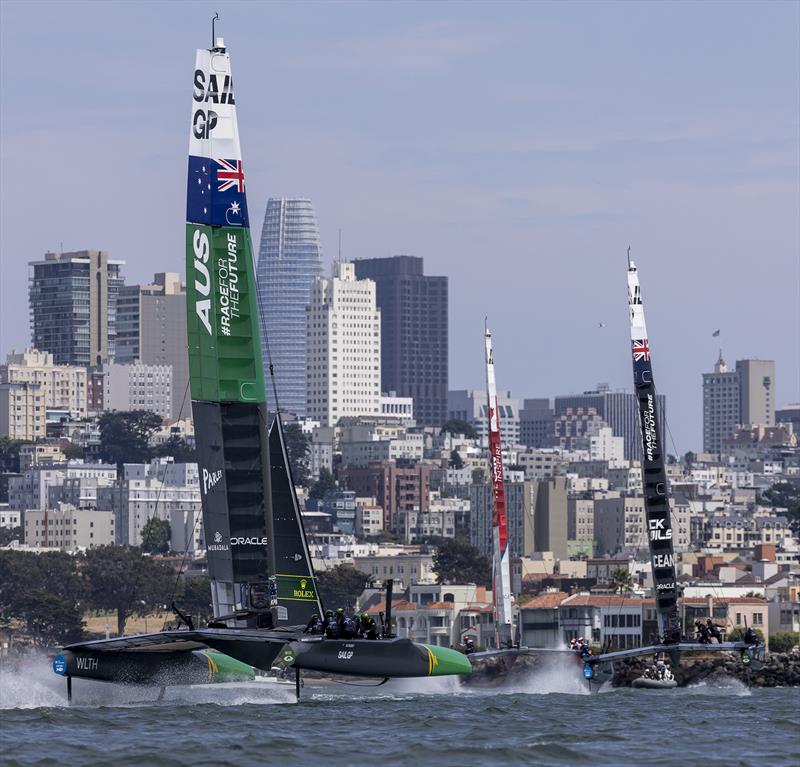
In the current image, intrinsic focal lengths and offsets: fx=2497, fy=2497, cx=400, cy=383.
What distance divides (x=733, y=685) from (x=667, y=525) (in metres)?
9.14

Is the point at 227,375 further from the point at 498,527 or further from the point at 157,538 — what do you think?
the point at 157,538

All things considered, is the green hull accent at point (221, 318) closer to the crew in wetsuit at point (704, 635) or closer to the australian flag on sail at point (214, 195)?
the australian flag on sail at point (214, 195)

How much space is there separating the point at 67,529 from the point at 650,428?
130 meters

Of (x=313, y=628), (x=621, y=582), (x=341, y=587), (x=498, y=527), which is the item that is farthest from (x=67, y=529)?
(x=313, y=628)

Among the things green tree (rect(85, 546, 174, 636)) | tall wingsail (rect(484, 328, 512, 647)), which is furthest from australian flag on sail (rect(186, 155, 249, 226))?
green tree (rect(85, 546, 174, 636))

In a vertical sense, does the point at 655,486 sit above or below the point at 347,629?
above

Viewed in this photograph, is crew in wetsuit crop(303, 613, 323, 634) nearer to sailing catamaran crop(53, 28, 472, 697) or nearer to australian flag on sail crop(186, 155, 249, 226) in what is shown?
sailing catamaran crop(53, 28, 472, 697)

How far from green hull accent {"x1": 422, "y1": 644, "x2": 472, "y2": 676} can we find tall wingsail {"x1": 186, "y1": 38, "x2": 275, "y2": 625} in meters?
2.82

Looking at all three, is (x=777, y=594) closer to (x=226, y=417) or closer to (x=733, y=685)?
(x=733, y=685)

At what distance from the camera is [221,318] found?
38.1 meters

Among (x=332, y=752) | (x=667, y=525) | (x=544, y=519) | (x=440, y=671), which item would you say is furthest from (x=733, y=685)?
(x=544, y=519)

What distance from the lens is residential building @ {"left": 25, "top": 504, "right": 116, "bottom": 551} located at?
179 metres

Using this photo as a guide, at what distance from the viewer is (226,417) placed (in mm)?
38250

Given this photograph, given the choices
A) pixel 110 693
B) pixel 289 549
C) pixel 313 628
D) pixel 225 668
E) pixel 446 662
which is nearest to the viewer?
pixel 110 693
